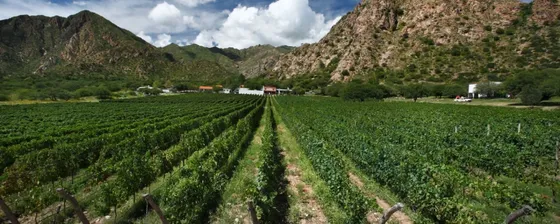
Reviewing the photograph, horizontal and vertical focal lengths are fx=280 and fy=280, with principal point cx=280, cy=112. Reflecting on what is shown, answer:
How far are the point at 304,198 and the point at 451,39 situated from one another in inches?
4183

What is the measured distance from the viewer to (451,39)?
95.8 meters

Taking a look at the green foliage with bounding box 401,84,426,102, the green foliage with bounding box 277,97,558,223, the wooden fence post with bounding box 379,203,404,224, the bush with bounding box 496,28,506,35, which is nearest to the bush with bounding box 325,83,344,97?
the green foliage with bounding box 401,84,426,102

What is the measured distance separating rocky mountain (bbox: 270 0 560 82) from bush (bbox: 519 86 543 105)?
3147 cm

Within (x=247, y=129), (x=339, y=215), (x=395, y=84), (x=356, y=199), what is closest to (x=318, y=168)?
(x=339, y=215)

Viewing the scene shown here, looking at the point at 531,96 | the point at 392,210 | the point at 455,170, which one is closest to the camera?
the point at 392,210

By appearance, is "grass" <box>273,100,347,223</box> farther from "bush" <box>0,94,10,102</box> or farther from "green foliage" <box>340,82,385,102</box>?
"bush" <box>0,94,10,102</box>

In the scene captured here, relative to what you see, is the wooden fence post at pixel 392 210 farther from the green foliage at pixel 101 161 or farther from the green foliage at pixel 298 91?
the green foliage at pixel 298 91

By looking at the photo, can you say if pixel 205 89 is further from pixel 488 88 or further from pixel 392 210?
pixel 392 210

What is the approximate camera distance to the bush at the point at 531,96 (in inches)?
1882

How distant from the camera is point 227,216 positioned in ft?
31.3

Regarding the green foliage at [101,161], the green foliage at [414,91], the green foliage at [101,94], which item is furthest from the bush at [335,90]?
the green foliage at [101,94]

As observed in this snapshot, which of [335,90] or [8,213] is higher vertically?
[335,90]

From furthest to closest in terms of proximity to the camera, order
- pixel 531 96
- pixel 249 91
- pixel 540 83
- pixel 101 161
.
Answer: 1. pixel 249 91
2. pixel 540 83
3. pixel 531 96
4. pixel 101 161

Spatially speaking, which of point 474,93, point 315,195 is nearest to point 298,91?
→ point 474,93
